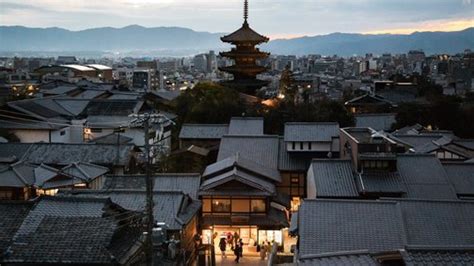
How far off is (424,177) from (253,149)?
6925 millimetres

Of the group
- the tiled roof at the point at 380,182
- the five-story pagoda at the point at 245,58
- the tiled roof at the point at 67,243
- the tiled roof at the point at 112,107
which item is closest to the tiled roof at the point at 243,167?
the tiled roof at the point at 380,182

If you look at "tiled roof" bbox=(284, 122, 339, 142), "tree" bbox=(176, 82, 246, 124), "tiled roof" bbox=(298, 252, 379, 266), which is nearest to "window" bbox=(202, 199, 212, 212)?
"tiled roof" bbox=(284, 122, 339, 142)

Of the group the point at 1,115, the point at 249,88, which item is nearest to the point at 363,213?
the point at 1,115

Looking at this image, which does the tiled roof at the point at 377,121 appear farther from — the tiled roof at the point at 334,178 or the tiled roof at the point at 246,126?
the tiled roof at the point at 334,178

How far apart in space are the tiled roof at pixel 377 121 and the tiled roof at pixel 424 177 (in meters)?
12.5

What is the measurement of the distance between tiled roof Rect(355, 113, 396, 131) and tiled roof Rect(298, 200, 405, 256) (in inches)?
746

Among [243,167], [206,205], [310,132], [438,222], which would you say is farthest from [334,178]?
[438,222]

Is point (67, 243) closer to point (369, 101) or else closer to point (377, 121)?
point (377, 121)

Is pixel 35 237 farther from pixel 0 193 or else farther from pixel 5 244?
pixel 0 193

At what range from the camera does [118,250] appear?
947cm

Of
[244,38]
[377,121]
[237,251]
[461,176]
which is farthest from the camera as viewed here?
[244,38]

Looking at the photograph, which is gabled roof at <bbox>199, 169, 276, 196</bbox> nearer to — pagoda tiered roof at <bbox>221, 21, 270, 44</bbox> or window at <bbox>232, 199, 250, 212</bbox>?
window at <bbox>232, 199, 250, 212</bbox>

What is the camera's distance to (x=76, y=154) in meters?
23.2

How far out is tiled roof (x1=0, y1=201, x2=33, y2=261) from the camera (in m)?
10.3
